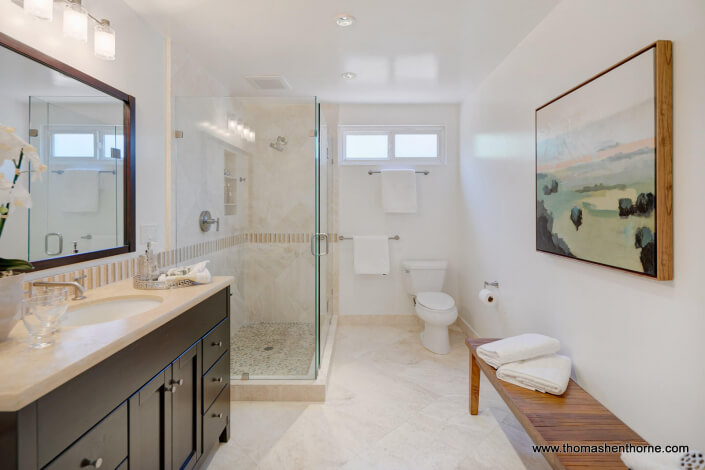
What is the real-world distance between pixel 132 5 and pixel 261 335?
230 cm

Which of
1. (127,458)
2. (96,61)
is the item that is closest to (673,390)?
(127,458)

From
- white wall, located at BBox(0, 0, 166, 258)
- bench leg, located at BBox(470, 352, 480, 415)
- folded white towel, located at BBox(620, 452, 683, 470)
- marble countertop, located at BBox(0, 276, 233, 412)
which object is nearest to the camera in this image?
marble countertop, located at BBox(0, 276, 233, 412)

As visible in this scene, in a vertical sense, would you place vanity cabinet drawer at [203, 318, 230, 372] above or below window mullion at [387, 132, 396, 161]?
below

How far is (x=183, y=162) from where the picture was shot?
2.54 metres

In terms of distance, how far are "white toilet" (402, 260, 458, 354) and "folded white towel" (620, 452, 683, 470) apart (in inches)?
75.2

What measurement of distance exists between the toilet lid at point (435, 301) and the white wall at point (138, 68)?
2099 mm

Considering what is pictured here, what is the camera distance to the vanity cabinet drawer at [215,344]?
167 cm

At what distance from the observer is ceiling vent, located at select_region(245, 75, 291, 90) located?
9.88ft

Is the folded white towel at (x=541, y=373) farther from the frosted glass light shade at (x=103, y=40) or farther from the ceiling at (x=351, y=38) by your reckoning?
the frosted glass light shade at (x=103, y=40)

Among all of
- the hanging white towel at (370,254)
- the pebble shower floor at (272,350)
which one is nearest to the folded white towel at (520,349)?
the pebble shower floor at (272,350)

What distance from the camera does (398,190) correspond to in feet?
12.2

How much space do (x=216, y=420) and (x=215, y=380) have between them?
0.20 m

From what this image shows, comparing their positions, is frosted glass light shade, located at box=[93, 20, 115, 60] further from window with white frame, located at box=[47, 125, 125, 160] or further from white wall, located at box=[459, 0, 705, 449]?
white wall, located at box=[459, 0, 705, 449]

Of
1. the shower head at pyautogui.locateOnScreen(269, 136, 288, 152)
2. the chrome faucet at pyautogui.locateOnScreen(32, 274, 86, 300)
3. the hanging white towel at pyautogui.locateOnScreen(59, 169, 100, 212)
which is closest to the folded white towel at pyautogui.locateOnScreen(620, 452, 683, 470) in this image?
the chrome faucet at pyautogui.locateOnScreen(32, 274, 86, 300)
